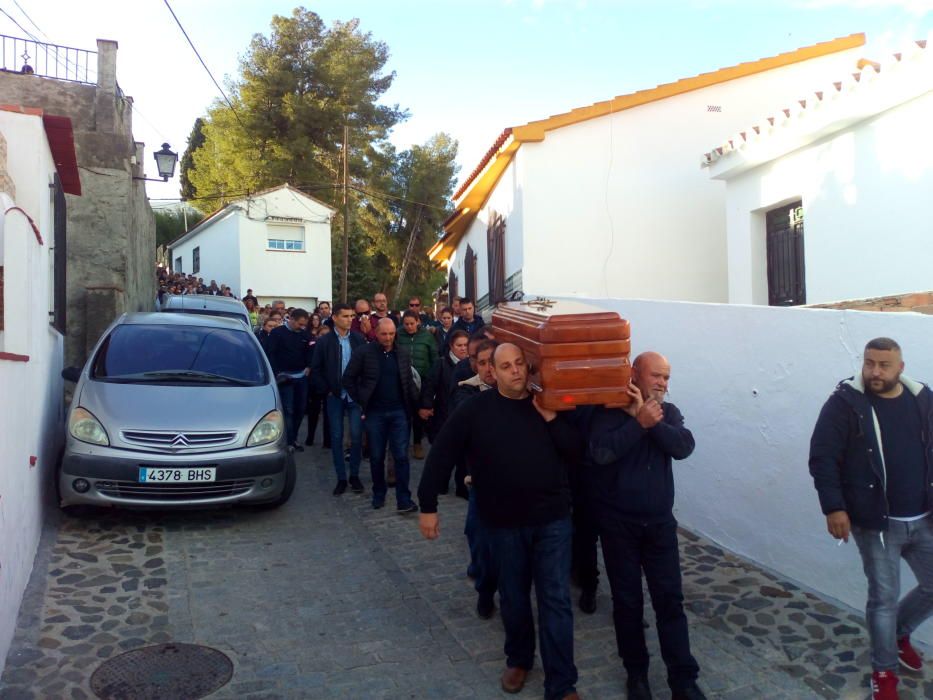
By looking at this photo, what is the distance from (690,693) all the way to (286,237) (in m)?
28.3

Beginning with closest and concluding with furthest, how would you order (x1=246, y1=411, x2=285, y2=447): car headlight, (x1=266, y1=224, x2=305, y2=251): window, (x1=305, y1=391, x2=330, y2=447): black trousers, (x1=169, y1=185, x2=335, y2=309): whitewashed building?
(x1=246, y1=411, x2=285, y2=447): car headlight, (x1=305, y1=391, x2=330, y2=447): black trousers, (x1=169, y1=185, x2=335, y2=309): whitewashed building, (x1=266, y1=224, x2=305, y2=251): window

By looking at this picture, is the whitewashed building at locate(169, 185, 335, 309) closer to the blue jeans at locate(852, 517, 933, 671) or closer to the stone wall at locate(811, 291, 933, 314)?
the stone wall at locate(811, 291, 933, 314)

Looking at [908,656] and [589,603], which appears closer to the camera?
[908,656]

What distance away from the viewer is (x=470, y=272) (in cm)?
1881

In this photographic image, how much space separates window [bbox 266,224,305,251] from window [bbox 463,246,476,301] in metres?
12.2

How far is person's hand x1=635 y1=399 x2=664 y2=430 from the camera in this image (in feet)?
11.5

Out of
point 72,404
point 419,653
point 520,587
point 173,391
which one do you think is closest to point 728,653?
point 520,587

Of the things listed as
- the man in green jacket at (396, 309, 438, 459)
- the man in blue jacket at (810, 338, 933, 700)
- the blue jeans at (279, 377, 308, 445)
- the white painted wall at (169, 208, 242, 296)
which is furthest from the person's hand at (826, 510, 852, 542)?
the white painted wall at (169, 208, 242, 296)

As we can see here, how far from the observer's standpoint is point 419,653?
13.7 feet

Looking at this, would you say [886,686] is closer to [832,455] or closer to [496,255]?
[832,455]

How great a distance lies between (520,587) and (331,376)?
4.33m

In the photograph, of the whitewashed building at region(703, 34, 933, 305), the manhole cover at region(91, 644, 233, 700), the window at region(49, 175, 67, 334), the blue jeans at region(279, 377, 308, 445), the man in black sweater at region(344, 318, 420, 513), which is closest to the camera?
the manhole cover at region(91, 644, 233, 700)

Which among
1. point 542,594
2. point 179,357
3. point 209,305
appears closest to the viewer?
point 542,594

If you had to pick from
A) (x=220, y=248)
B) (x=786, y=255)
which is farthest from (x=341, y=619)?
(x=220, y=248)
